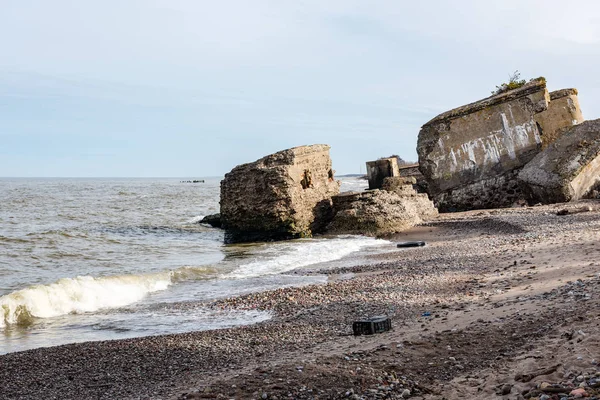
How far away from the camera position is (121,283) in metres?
10.5

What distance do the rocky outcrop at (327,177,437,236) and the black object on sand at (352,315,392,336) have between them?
10.8 meters

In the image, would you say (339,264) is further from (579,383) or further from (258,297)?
(579,383)

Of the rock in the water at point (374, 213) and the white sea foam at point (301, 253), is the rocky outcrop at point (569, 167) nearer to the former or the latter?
the rock in the water at point (374, 213)

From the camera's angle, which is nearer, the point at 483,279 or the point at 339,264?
the point at 483,279

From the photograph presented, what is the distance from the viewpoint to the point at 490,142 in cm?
1984

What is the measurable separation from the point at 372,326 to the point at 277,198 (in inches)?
455

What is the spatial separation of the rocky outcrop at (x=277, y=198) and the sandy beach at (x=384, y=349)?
8.22 m

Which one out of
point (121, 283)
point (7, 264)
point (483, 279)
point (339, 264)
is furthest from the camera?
point (7, 264)

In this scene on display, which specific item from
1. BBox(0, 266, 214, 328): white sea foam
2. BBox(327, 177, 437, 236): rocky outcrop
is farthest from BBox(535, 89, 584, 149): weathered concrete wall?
BBox(0, 266, 214, 328): white sea foam

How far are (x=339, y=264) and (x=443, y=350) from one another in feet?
22.3

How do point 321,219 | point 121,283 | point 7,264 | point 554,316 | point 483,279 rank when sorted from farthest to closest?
point 321,219 < point 7,264 < point 121,283 < point 483,279 < point 554,316

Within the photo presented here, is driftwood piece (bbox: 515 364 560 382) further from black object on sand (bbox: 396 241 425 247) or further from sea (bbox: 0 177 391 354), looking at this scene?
black object on sand (bbox: 396 241 425 247)

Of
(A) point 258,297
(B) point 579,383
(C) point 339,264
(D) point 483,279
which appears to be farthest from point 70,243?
(B) point 579,383

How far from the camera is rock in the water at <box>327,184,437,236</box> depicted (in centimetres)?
1688
